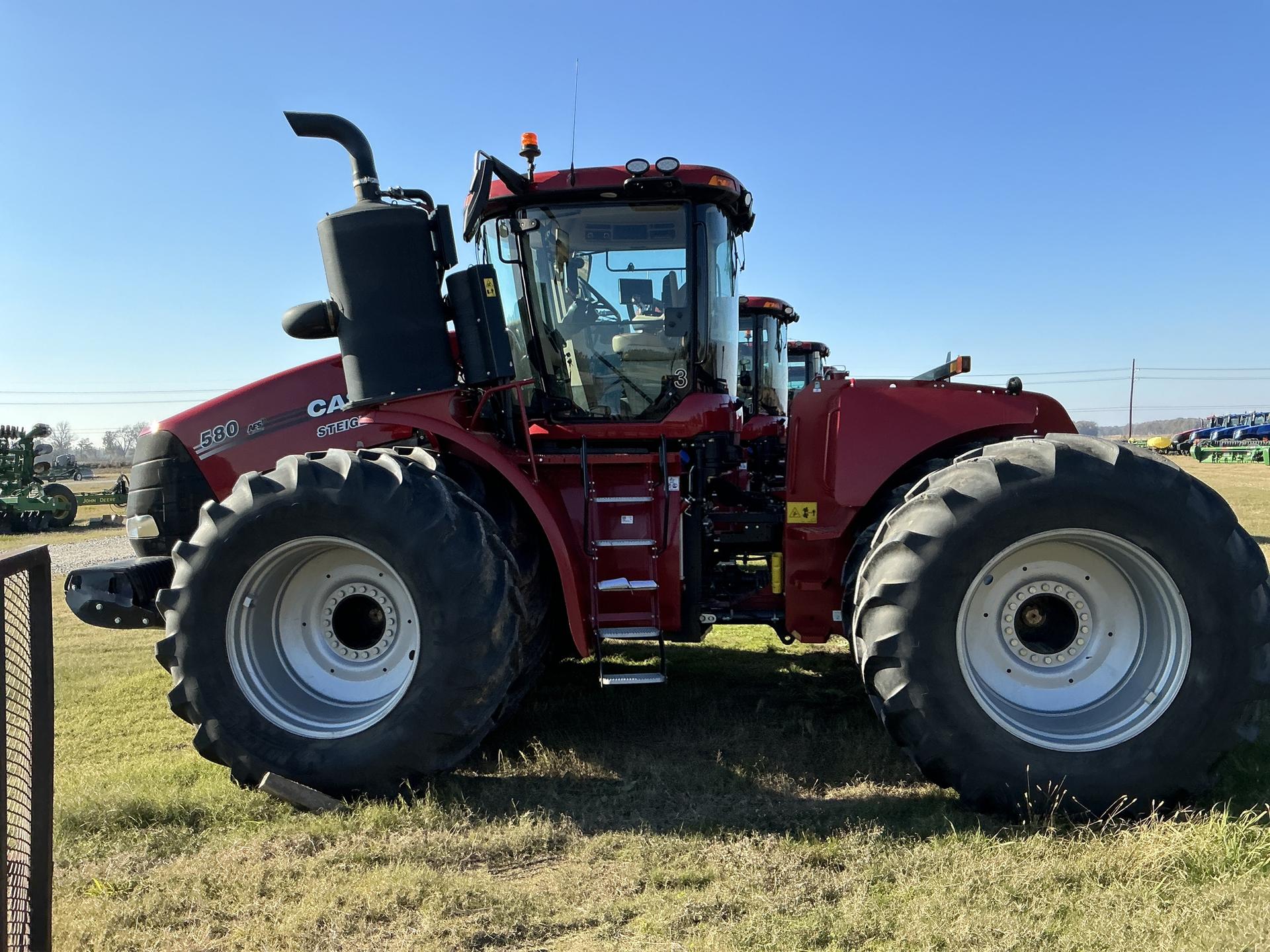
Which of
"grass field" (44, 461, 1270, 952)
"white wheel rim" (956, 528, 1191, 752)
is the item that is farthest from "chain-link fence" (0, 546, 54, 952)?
"white wheel rim" (956, 528, 1191, 752)

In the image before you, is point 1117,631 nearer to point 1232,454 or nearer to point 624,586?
point 624,586

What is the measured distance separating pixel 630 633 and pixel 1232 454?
1688 inches

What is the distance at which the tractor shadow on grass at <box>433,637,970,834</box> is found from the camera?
3.53 metres

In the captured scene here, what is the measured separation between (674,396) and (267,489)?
2031mm

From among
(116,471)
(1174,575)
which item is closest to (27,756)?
(1174,575)

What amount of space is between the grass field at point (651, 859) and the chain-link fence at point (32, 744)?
0.29 m

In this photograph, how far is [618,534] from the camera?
4375 mm

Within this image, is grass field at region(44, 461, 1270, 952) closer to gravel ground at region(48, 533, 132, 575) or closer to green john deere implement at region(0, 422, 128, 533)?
gravel ground at region(48, 533, 132, 575)

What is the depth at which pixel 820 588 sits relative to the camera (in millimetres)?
4324

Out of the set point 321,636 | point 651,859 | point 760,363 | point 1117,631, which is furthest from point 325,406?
point 760,363

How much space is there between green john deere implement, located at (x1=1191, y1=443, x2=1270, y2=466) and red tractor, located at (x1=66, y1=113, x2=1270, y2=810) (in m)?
39.5

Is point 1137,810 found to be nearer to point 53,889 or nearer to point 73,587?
point 53,889

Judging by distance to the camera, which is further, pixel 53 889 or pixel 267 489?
pixel 267 489

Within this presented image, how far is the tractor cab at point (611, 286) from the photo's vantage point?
444cm
